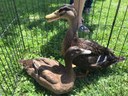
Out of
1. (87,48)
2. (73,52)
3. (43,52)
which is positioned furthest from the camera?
(43,52)

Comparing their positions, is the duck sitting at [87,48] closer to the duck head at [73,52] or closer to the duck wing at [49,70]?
the duck head at [73,52]

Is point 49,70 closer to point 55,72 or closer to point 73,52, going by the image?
point 55,72

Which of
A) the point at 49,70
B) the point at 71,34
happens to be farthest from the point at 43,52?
the point at 49,70

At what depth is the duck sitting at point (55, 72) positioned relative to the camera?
2102 millimetres

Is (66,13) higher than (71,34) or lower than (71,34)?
higher

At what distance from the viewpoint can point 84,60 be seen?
2330 mm

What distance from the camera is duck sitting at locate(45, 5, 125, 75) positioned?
92.7 inches

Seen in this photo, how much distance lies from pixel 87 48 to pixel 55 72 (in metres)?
0.46

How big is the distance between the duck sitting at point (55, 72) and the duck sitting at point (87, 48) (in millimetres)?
121

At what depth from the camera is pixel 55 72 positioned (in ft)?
7.26

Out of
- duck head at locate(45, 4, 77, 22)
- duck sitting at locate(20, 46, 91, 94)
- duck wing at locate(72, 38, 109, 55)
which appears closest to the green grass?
duck sitting at locate(20, 46, 91, 94)

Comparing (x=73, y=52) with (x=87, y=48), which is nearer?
(x=73, y=52)

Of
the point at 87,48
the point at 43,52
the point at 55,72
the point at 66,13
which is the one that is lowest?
the point at 43,52

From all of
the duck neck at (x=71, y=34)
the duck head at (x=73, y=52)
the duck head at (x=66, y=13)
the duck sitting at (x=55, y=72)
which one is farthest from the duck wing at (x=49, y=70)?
the duck head at (x=66, y=13)
